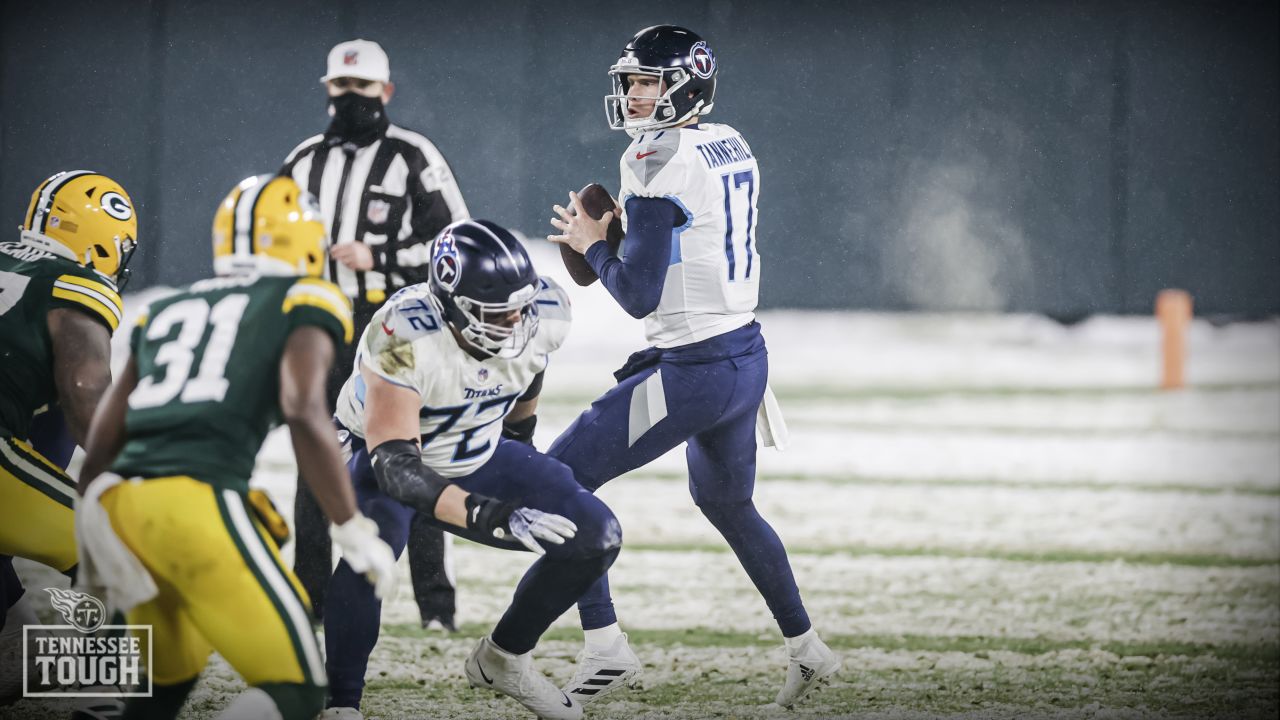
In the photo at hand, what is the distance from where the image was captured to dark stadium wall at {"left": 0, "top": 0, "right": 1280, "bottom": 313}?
7348 mm

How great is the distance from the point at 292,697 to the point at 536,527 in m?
0.73

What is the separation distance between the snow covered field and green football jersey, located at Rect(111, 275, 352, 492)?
119 centimetres

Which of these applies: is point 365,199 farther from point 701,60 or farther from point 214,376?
point 214,376

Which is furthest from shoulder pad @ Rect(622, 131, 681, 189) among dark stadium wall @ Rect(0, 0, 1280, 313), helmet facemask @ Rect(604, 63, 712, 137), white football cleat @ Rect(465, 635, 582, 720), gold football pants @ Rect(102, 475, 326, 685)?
dark stadium wall @ Rect(0, 0, 1280, 313)

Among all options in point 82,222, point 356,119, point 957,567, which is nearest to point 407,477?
point 82,222

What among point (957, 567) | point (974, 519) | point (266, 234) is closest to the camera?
point (266, 234)

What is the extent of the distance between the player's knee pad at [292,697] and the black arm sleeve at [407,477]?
24.2 inches

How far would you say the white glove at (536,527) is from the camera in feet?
9.95

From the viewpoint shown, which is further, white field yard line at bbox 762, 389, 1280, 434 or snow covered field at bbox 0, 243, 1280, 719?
white field yard line at bbox 762, 389, 1280, 434

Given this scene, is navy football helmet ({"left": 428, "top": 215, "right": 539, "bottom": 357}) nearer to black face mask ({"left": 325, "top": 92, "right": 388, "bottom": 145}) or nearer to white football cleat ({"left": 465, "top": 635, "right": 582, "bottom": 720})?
white football cleat ({"left": 465, "top": 635, "right": 582, "bottom": 720})

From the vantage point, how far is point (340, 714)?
315cm

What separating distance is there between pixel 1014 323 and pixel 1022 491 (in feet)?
25.6

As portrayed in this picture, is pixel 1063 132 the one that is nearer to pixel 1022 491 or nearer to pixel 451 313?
pixel 1022 491

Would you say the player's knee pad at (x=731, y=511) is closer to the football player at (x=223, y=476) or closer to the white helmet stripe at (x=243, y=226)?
the football player at (x=223, y=476)
